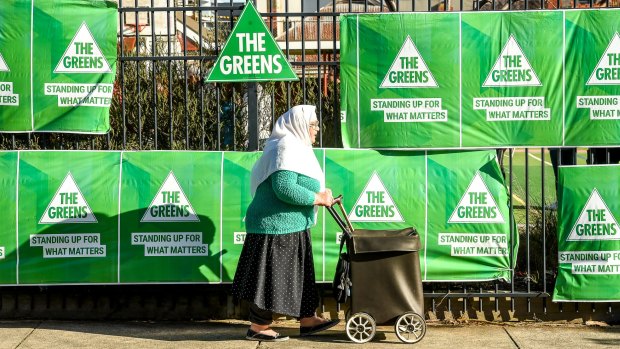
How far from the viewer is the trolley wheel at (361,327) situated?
6785 mm

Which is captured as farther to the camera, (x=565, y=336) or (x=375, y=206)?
(x=375, y=206)

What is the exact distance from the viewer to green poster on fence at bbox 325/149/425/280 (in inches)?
296

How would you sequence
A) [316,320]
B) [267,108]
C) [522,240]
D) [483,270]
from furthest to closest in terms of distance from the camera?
[522,240], [267,108], [483,270], [316,320]

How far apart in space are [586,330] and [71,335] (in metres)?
3.82

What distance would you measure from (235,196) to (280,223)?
80 cm

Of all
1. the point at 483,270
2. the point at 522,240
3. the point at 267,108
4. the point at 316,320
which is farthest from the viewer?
the point at 522,240

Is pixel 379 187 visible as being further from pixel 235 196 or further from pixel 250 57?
pixel 250 57

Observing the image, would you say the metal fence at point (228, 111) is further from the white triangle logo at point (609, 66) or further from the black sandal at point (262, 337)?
the black sandal at point (262, 337)

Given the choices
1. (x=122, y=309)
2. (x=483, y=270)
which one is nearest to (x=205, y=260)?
(x=122, y=309)

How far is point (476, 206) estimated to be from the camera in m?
7.51

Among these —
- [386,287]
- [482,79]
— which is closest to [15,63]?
[386,287]

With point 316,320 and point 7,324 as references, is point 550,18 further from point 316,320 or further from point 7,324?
point 7,324

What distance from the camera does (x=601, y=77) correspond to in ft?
24.3

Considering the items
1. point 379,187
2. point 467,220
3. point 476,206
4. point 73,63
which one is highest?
point 73,63
